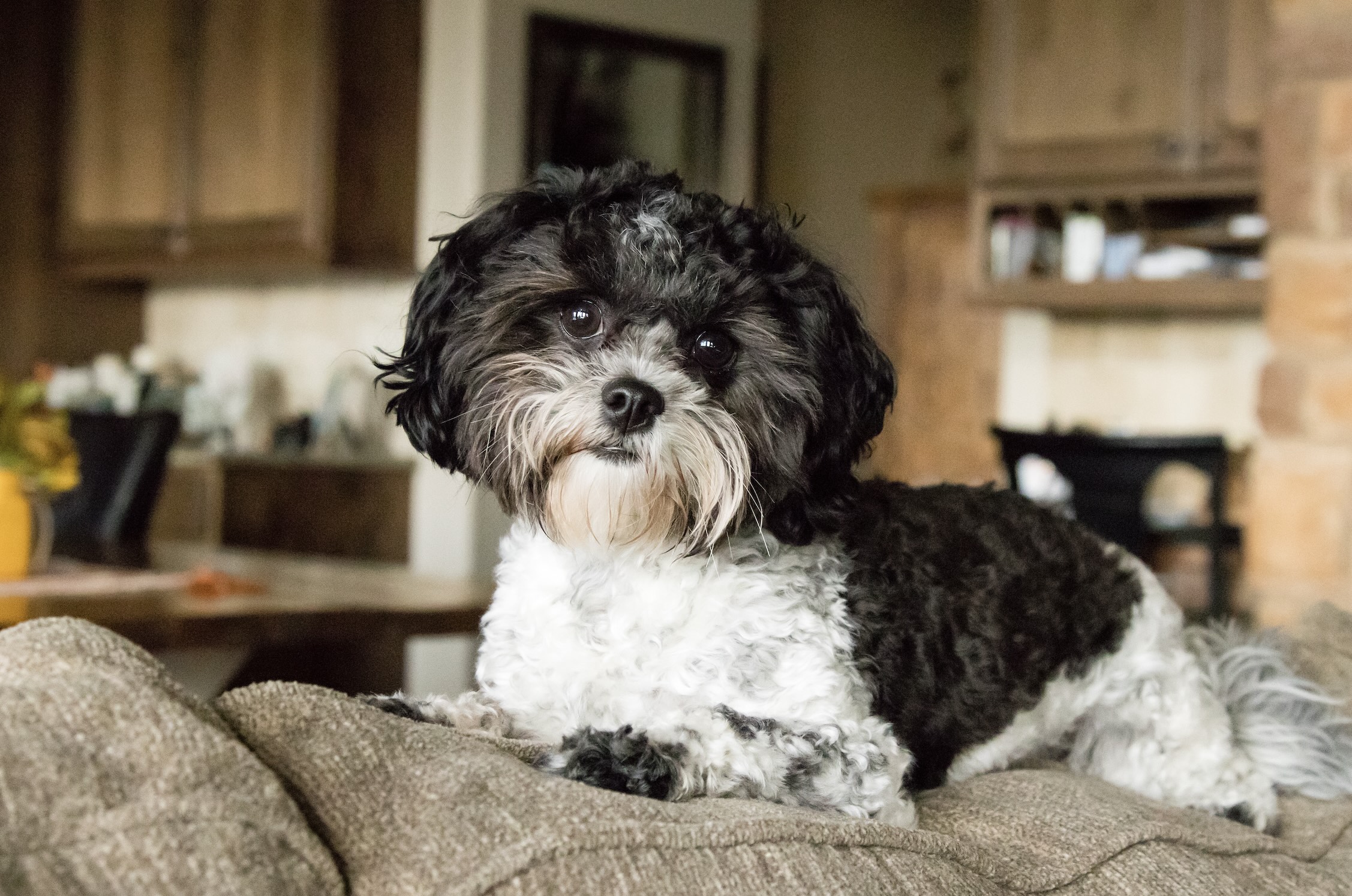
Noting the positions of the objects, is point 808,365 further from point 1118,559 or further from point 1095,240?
point 1095,240

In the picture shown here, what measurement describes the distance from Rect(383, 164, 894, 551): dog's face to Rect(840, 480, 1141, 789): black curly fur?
114 millimetres

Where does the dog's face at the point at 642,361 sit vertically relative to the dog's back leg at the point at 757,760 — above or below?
above

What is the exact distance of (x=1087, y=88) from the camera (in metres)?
4.93

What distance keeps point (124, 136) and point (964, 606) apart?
568 centimetres

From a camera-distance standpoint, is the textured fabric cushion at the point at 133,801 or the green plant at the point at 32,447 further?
the green plant at the point at 32,447

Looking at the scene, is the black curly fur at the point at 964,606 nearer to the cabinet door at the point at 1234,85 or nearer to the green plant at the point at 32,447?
the green plant at the point at 32,447

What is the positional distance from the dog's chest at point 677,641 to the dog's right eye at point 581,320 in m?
0.22

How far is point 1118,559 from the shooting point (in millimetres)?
1710

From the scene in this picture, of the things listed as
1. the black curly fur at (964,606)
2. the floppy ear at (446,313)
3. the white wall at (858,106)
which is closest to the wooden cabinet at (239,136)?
the white wall at (858,106)

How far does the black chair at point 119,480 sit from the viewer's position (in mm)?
3770

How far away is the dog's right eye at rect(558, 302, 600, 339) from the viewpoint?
1407 millimetres

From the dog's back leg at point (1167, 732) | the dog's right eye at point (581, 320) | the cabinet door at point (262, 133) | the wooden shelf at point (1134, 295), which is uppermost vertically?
the cabinet door at point (262, 133)

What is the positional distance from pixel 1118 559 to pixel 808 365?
0.55 m

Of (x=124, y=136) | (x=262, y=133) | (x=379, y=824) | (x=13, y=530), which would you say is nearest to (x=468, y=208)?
(x=13, y=530)
